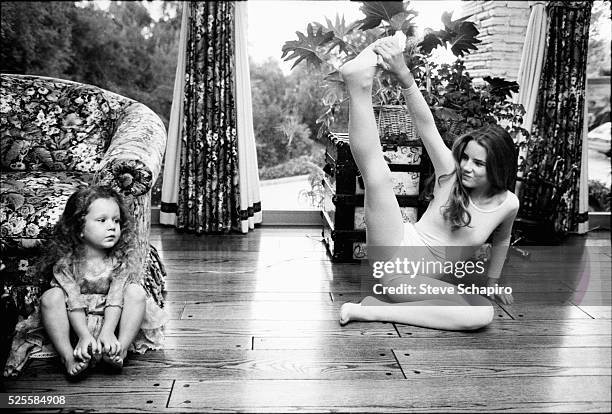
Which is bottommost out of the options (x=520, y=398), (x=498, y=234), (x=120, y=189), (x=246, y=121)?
(x=520, y=398)

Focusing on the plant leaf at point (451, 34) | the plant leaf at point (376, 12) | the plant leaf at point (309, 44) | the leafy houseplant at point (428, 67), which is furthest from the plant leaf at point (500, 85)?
the plant leaf at point (309, 44)

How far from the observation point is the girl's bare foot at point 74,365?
175 cm

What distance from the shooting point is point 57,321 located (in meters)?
1.83

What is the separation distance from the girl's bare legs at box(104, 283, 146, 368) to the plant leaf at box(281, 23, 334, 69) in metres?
1.43

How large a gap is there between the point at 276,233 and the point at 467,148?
1640 millimetres

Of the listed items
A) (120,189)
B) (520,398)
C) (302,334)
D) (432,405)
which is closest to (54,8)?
(120,189)

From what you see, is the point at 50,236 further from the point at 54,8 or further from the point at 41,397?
the point at 54,8

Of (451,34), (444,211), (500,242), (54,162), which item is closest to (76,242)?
(54,162)

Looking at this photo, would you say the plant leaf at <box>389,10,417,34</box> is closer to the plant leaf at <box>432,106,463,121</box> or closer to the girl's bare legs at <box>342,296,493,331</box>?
the plant leaf at <box>432,106,463,121</box>

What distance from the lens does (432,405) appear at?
1.64m

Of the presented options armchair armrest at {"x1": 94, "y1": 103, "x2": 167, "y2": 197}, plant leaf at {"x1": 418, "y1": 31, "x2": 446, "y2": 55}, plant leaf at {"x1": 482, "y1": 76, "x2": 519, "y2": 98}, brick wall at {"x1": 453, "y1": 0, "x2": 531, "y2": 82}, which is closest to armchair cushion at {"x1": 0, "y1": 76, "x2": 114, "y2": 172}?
armchair armrest at {"x1": 94, "y1": 103, "x2": 167, "y2": 197}

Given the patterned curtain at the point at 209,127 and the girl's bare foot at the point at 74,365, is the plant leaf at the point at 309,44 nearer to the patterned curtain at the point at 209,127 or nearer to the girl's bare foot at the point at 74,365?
the patterned curtain at the point at 209,127

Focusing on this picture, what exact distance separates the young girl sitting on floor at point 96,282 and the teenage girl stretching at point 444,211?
0.76 meters

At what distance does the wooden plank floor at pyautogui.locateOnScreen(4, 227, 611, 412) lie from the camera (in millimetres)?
1667
